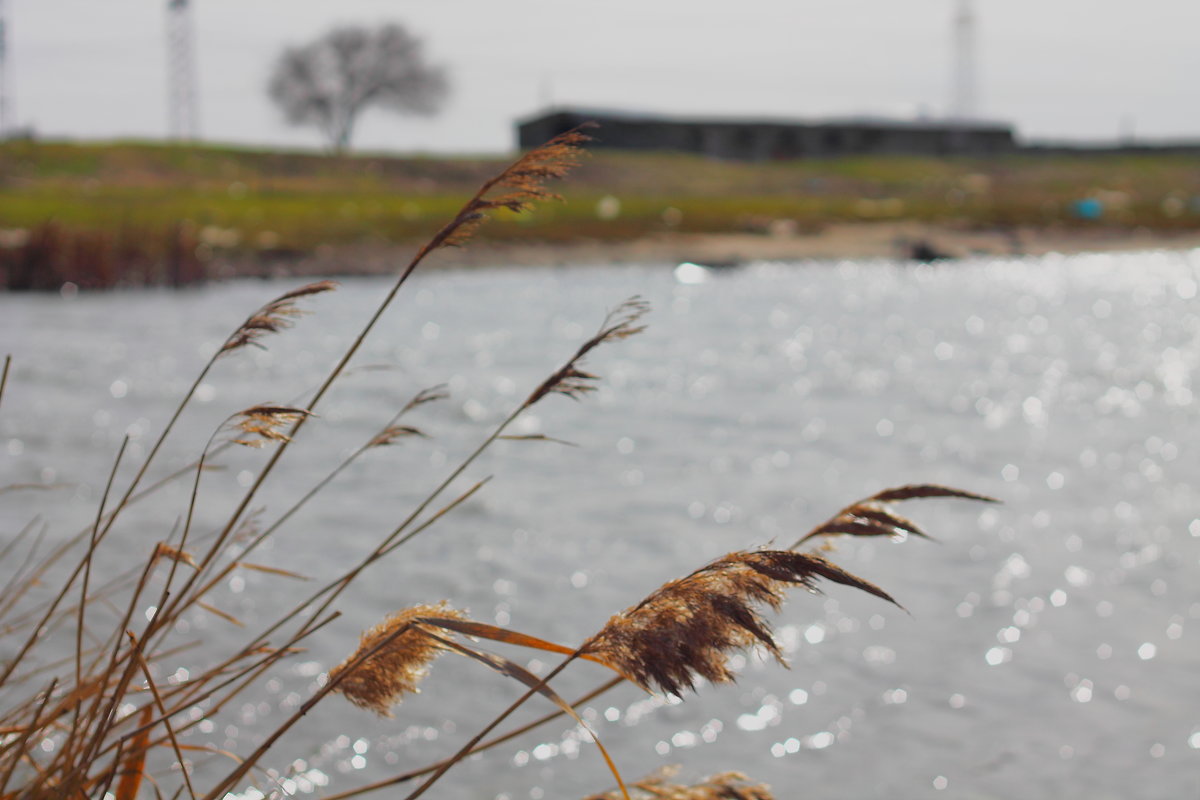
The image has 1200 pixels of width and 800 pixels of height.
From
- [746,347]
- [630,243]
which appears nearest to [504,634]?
[746,347]

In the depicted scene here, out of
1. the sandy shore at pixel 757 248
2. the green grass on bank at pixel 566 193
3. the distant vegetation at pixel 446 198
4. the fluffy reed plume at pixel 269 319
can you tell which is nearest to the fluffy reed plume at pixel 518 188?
the fluffy reed plume at pixel 269 319

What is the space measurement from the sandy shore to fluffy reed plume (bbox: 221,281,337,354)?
26.1m

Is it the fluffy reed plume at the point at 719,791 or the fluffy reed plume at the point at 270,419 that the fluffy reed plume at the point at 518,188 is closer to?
the fluffy reed plume at the point at 270,419

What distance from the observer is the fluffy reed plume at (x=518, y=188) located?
4.88 ft

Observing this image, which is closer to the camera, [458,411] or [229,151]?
[458,411]

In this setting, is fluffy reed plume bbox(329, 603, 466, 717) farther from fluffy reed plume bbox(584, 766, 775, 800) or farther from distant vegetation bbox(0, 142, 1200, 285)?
distant vegetation bbox(0, 142, 1200, 285)

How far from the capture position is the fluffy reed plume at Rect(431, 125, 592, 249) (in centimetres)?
149

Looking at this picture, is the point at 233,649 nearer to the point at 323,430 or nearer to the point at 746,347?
the point at 323,430

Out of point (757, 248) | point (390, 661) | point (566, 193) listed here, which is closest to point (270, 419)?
point (390, 661)

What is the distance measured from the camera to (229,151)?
52719mm

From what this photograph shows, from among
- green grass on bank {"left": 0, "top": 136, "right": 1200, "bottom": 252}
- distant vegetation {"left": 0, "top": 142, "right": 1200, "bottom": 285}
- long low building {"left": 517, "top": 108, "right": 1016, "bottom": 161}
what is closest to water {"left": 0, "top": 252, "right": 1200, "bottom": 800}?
distant vegetation {"left": 0, "top": 142, "right": 1200, "bottom": 285}

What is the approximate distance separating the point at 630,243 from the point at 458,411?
923 inches

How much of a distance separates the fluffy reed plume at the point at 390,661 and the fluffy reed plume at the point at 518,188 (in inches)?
18.6

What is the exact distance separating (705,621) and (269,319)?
2.31ft
